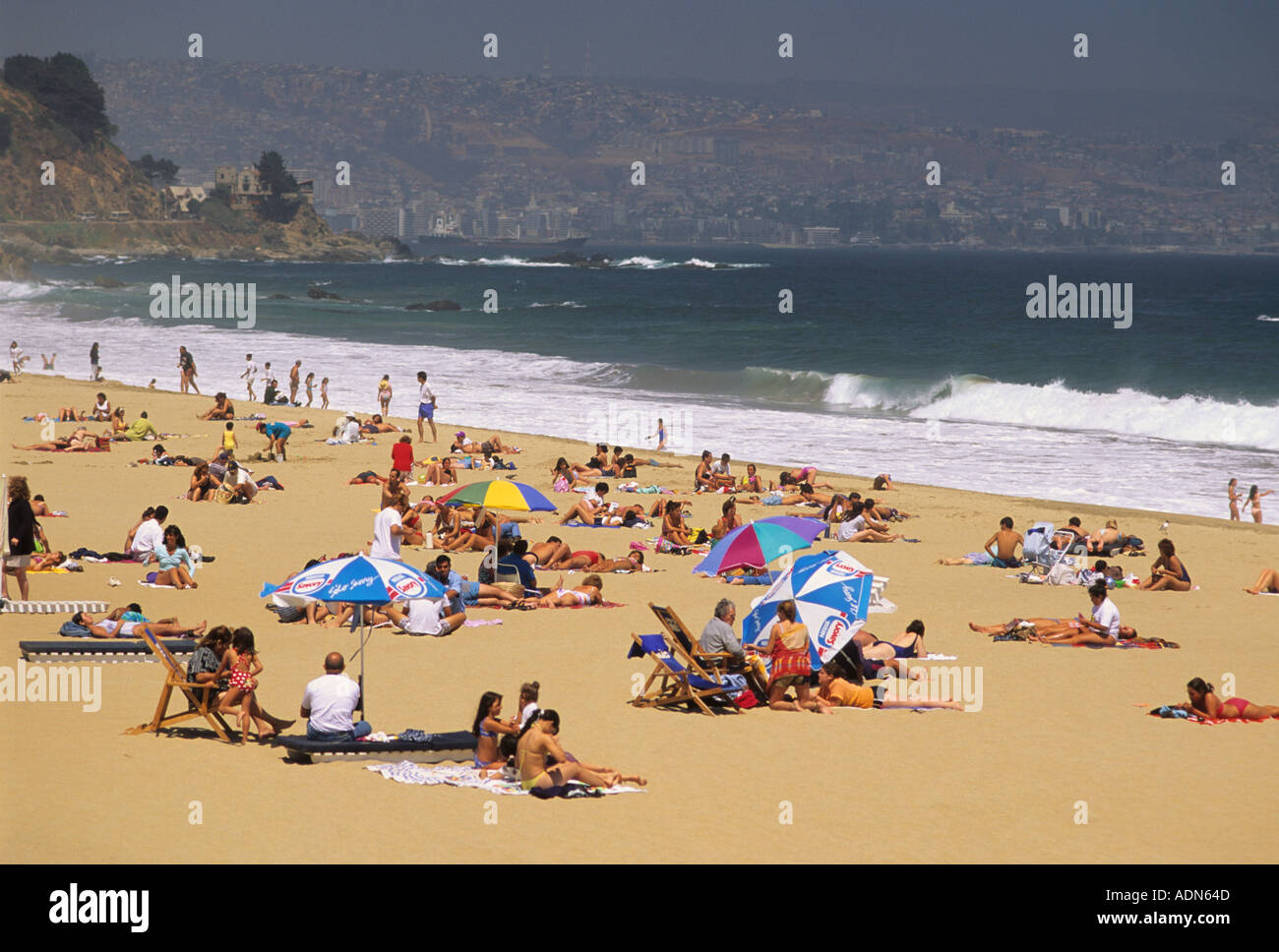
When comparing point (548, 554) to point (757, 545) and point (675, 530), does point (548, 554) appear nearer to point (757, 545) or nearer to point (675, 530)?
point (675, 530)

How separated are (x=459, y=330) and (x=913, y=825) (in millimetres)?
60065

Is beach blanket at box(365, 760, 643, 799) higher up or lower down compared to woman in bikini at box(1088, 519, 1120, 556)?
lower down

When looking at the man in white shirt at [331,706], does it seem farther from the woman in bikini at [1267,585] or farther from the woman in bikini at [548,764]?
the woman in bikini at [1267,585]

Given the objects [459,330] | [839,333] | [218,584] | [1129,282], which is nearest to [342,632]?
[218,584]

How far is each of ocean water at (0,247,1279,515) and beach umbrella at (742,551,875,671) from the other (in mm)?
12854

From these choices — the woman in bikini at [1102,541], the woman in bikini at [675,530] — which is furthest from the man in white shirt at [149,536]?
the woman in bikini at [1102,541]

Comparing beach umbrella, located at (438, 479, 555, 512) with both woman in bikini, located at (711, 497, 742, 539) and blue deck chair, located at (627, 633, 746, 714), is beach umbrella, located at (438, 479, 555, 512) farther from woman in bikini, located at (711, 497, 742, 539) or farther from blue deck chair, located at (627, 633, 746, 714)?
blue deck chair, located at (627, 633, 746, 714)

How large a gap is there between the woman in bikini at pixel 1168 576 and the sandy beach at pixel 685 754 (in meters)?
0.32

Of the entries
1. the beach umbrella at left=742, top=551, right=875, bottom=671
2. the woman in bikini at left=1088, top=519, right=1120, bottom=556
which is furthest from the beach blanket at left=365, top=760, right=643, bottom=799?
the woman in bikini at left=1088, top=519, right=1120, bottom=556

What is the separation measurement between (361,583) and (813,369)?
42.9m

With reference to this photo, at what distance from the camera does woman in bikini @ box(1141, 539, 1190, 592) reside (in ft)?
53.0

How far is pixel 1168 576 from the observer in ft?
53.0

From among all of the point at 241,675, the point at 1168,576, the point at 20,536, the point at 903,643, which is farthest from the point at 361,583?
the point at 1168,576

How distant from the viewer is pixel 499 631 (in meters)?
13.6
